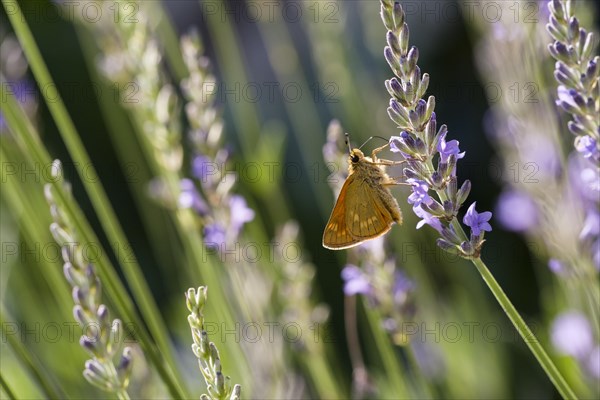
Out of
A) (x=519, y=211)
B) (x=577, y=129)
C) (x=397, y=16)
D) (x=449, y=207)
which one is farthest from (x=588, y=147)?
(x=519, y=211)

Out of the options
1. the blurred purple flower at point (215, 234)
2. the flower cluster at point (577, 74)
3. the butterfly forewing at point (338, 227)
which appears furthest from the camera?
the blurred purple flower at point (215, 234)

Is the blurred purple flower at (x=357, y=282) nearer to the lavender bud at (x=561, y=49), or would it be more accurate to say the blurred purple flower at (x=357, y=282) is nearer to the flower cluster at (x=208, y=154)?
the flower cluster at (x=208, y=154)

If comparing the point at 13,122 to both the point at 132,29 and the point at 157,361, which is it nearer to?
the point at 132,29

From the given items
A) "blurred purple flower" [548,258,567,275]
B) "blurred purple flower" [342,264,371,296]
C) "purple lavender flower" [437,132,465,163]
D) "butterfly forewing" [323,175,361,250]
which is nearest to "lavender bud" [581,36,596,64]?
"purple lavender flower" [437,132,465,163]

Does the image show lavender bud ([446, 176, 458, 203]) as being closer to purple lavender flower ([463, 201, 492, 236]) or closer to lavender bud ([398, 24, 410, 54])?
purple lavender flower ([463, 201, 492, 236])

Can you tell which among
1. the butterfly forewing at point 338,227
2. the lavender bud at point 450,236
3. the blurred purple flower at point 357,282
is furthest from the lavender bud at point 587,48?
the blurred purple flower at point 357,282

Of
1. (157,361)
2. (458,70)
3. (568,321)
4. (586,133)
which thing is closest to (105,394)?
(157,361)

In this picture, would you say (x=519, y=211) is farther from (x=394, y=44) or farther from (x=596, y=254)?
(x=394, y=44)
